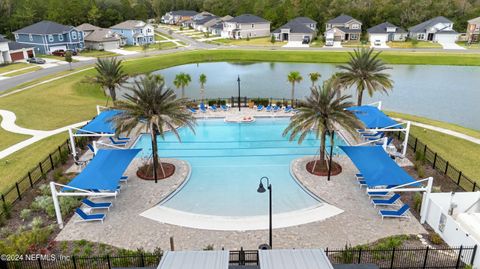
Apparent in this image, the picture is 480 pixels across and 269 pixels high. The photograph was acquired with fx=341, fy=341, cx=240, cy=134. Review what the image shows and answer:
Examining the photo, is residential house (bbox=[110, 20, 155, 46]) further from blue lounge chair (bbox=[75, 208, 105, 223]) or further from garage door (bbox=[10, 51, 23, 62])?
blue lounge chair (bbox=[75, 208, 105, 223])

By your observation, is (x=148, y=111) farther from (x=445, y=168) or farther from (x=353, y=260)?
(x=445, y=168)

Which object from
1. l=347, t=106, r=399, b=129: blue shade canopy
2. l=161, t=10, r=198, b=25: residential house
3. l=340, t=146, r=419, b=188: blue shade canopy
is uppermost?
l=161, t=10, r=198, b=25: residential house

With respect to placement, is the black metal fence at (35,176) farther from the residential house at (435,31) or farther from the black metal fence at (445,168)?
the residential house at (435,31)

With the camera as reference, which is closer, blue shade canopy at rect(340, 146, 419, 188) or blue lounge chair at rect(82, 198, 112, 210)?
blue lounge chair at rect(82, 198, 112, 210)

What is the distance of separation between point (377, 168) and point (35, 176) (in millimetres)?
22923

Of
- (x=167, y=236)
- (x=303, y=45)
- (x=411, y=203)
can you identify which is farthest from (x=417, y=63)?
(x=167, y=236)

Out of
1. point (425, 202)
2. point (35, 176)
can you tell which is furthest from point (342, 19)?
point (35, 176)

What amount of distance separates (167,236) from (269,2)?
133 m

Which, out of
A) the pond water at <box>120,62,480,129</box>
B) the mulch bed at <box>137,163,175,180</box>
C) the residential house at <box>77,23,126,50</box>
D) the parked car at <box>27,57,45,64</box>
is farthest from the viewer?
the residential house at <box>77,23,126,50</box>

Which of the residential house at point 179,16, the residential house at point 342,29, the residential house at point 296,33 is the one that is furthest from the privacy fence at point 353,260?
the residential house at point 179,16

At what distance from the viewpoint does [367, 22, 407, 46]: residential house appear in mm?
93000

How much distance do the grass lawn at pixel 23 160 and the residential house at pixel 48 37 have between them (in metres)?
57.4

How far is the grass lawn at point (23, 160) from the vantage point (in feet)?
79.3

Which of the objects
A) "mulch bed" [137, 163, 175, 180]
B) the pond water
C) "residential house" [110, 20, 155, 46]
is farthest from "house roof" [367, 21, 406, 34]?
"mulch bed" [137, 163, 175, 180]
